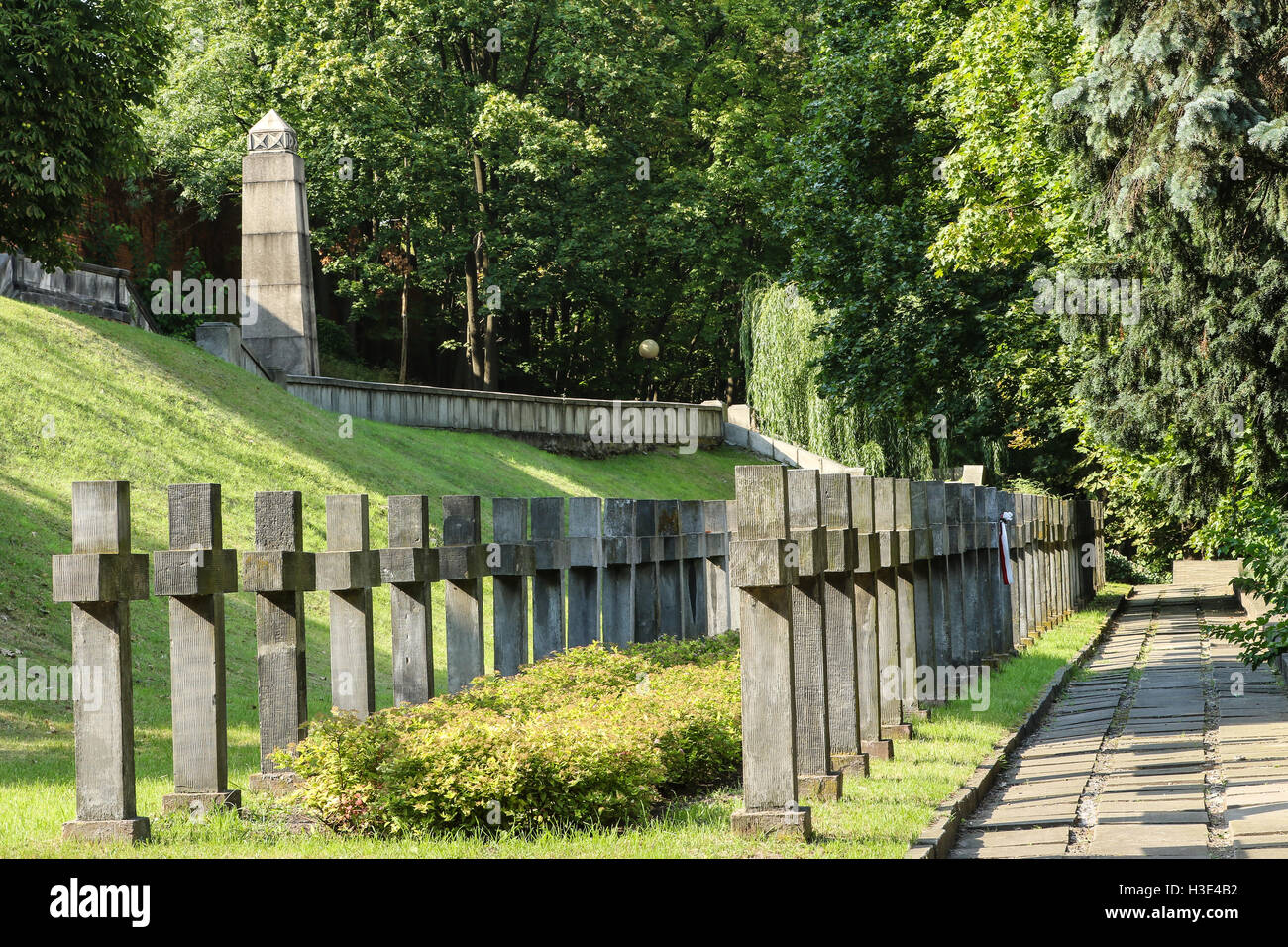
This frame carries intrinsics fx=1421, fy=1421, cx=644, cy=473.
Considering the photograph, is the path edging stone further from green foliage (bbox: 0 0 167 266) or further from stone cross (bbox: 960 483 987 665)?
green foliage (bbox: 0 0 167 266)

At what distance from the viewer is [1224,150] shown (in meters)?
14.4

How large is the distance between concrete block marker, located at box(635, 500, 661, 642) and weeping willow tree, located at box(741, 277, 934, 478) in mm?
22552

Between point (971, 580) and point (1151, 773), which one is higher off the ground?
point (971, 580)

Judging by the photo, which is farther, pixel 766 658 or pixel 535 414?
pixel 535 414

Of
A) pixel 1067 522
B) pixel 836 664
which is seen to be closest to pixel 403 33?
pixel 1067 522

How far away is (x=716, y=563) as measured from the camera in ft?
43.4

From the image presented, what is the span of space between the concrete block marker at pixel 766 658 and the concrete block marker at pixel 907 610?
4.04m

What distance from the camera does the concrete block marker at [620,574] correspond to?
36.4ft

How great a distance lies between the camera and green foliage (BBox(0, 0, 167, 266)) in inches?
586

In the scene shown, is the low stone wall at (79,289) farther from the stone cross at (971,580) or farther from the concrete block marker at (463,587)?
the concrete block marker at (463,587)

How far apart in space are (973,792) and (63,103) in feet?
40.4

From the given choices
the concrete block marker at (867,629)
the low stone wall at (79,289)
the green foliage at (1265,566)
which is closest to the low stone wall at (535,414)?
the low stone wall at (79,289)

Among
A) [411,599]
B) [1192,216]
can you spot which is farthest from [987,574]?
[411,599]

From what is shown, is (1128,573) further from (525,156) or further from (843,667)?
(843,667)
